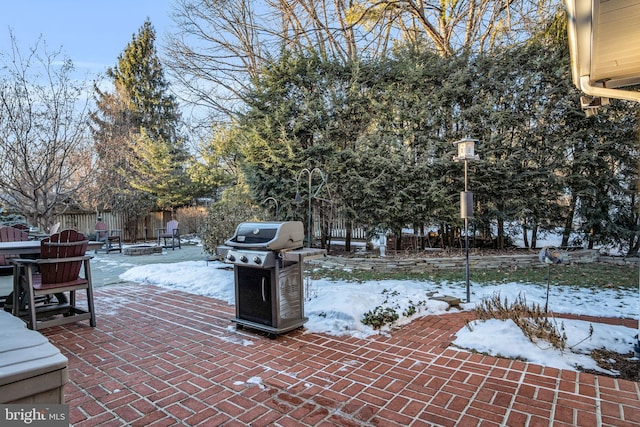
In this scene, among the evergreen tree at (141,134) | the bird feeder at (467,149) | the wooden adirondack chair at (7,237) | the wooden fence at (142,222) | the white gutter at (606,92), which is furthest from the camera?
the evergreen tree at (141,134)

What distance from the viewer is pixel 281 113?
24.2ft

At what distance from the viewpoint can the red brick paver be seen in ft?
6.56

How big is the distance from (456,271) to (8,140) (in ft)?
24.7

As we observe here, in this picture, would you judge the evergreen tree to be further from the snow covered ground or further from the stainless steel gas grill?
the stainless steel gas grill

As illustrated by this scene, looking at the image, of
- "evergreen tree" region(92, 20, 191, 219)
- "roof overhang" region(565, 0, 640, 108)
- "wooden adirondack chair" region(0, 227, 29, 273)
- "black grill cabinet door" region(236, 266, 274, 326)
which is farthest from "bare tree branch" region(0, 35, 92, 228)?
"roof overhang" region(565, 0, 640, 108)

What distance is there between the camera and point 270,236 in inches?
127

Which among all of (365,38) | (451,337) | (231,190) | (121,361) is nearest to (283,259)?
(121,361)

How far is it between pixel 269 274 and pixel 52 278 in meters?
2.16

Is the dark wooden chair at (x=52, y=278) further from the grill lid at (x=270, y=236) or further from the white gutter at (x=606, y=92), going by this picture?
the white gutter at (x=606, y=92)

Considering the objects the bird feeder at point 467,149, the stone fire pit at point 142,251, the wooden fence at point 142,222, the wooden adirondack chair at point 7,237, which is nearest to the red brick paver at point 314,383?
the wooden adirondack chair at point 7,237

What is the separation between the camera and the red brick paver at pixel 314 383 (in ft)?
6.56

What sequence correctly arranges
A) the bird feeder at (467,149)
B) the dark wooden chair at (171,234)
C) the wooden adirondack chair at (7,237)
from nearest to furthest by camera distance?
1. the wooden adirondack chair at (7,237)
2. the bird feeder at (467,149)
3. the dark wooden chair at (171,234)

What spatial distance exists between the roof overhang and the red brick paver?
2120mm

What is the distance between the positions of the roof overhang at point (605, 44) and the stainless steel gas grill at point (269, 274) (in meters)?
2.47
